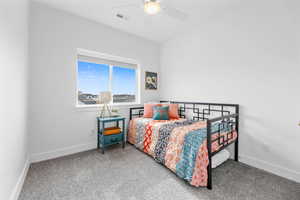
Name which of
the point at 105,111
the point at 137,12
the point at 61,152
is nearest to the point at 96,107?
the point at 105,111

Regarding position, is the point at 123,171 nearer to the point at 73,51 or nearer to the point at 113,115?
the point at 113,115

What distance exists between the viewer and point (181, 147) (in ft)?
5.62

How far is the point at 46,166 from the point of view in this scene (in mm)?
1936

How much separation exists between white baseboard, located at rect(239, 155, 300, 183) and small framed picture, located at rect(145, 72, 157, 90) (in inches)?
94.8

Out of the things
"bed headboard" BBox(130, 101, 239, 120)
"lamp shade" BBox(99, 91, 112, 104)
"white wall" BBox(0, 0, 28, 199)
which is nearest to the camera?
"white wall" BBox(0, 0, 28, 199)

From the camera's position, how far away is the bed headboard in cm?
227

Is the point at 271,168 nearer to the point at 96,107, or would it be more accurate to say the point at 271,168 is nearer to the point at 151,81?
the point at 151,81

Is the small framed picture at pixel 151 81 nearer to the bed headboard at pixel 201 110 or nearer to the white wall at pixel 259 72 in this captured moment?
the bed headboard at pixel 201 110

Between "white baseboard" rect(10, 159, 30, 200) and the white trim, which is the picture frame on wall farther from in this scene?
"white baseboard" rect(10, 159, 30, 200)

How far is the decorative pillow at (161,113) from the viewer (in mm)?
2645

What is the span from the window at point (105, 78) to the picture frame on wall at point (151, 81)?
293 mm

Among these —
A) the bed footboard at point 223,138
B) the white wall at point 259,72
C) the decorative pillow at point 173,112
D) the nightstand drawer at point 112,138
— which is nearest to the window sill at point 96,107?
the nightstand drawer at point 112,138

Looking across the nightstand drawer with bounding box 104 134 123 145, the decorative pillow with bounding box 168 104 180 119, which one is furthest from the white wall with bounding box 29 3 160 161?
the decorative pillow with bounding box 168 104 180 119

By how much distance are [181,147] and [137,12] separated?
236 centimetres
